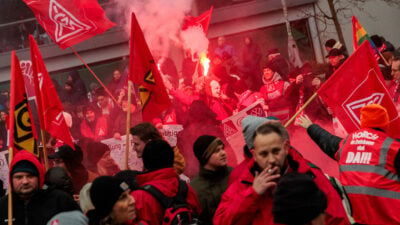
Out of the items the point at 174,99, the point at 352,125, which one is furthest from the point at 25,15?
the point at 352,125

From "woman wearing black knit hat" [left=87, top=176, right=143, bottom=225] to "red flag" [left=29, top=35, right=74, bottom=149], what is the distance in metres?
2.44

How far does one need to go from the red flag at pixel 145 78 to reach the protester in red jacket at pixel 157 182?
1670mm

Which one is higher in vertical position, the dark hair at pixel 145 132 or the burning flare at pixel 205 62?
the burning flare at pixel 205 62

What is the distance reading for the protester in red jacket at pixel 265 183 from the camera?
2895 mm

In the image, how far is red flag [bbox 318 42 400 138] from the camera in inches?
191

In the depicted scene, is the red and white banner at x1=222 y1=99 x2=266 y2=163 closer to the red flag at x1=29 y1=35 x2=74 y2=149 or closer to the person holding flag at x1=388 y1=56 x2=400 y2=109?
the person holding flag at x1=388 y1=56 x2=400 y2=109

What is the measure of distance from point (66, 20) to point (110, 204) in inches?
166

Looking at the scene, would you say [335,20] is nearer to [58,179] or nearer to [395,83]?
[395,83]

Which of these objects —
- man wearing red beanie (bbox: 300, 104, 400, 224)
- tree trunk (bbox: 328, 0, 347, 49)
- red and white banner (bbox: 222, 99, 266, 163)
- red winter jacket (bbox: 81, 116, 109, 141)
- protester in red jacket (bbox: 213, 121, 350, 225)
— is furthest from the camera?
tree trunk (bbox: 328, 0, 347, 49)

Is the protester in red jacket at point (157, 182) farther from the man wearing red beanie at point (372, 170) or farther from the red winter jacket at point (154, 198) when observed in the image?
the man wearing red beanie at point (372, 170)

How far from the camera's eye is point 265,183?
2863 mm

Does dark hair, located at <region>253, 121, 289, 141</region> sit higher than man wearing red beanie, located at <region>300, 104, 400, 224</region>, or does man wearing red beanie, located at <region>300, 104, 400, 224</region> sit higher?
dark hair, located at <region>253, 121, 289, 141</region>

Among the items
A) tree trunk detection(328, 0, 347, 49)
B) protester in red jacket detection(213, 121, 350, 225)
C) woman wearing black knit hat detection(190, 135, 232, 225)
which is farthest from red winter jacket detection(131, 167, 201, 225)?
tree trunk detection(328, 0, 347, 49)

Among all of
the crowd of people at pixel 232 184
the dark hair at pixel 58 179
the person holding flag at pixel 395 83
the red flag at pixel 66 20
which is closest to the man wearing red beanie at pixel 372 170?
the crowd of people at pixel 232 184
